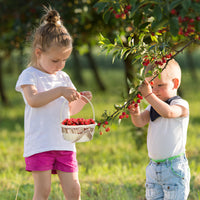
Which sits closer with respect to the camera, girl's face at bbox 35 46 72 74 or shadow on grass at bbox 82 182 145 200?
girl's face at bbox 35 46 72 74

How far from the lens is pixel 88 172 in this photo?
4.94 meters

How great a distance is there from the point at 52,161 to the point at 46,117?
36cm

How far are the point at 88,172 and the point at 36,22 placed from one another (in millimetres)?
2175

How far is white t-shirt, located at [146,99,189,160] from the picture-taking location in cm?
275

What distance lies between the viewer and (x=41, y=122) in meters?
2.90

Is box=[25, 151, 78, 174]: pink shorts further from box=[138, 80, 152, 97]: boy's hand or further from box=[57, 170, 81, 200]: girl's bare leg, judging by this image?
box=[138, 80, 152, 97]: boy's hand

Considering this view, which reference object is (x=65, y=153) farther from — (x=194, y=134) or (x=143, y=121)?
(x=194, y=134)

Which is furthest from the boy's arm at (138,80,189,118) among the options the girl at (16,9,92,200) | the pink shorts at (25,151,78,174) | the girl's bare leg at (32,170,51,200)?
the girl's bare leg at (32,170,51,200)

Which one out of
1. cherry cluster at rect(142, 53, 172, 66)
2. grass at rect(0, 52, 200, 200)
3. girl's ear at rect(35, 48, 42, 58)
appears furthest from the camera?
grass at rect(0, 52, 200, 200)

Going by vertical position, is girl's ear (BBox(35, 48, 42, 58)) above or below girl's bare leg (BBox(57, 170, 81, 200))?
above

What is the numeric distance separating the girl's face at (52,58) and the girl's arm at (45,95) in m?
0.21

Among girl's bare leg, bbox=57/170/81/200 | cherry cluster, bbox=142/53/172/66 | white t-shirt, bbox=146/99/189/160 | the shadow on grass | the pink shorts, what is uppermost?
cherry cluster, bbox=142/53/172/66

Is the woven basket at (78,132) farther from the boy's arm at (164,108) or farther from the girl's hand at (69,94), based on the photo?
the boy's arm at (164,108)

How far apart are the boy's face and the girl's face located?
2.43ft
